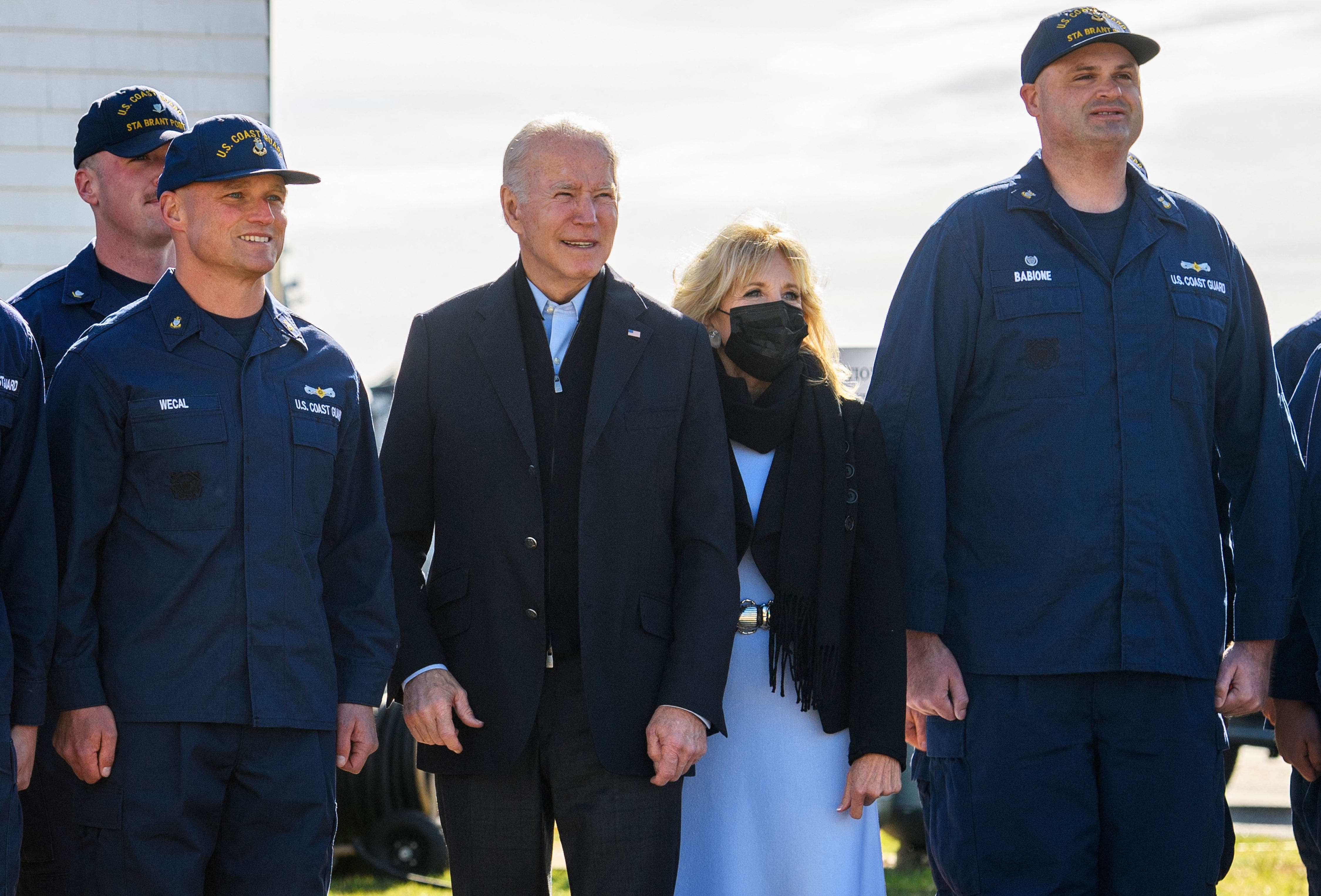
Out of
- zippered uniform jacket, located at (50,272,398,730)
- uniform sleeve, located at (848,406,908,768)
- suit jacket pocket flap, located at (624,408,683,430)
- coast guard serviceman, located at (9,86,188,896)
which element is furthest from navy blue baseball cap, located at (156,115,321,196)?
uniform sleeve, located at (848,406,908,768)

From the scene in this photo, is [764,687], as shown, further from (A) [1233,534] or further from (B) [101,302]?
(B) [101,302]

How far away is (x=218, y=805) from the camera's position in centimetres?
310

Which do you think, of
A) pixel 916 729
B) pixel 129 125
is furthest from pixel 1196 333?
pixel 129 125

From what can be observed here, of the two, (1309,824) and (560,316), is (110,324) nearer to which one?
(560,316)

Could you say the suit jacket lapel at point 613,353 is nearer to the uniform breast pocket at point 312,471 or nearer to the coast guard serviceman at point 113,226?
the uniform breast pocket at point 312,471

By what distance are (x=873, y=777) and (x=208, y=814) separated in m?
1.52

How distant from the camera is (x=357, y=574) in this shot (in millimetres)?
3371

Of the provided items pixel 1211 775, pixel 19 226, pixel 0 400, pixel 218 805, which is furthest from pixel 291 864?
pixel 19 226

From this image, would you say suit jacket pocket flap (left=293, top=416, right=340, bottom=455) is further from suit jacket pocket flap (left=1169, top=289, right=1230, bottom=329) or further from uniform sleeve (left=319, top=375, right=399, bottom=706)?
suit jacket pocket flap (left=1169, top=289, right=1230, bottom=329)

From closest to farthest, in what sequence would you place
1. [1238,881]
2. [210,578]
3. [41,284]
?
[210,578], [41,284], [1238,881]

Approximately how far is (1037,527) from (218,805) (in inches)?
80.4

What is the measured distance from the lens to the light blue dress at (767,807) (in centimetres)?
355

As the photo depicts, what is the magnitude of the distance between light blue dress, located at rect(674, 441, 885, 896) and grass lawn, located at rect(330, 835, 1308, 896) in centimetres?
375

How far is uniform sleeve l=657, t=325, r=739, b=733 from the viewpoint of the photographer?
132 inches
